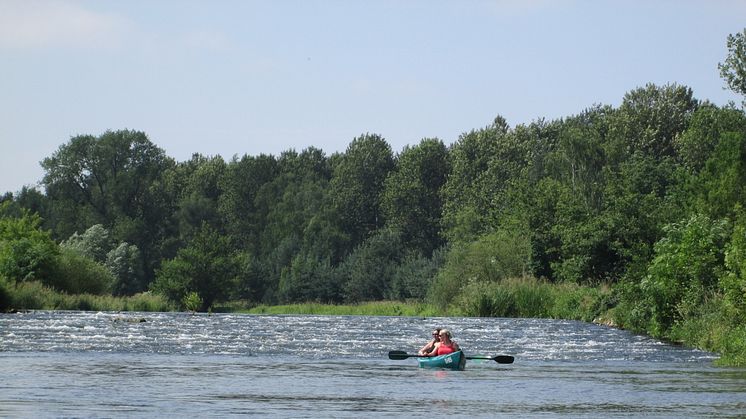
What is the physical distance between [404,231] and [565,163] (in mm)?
31784

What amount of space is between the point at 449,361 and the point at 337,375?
444 cm

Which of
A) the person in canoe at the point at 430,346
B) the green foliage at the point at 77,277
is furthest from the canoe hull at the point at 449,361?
the green foliage at the point at 77,277

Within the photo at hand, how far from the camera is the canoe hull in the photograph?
3706 cm

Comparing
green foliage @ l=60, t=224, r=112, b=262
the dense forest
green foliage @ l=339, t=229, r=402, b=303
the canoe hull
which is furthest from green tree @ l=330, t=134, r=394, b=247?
the canoe hull

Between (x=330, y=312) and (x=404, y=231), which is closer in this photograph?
(x=330, y=312)

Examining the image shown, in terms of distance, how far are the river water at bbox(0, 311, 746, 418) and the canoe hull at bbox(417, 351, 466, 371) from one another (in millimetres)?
367

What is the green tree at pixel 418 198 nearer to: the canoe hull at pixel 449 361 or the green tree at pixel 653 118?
the green tree at pixel 653 118

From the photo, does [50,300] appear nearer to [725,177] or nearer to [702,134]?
[725,177]

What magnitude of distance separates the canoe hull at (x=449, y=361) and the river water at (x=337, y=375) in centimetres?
37

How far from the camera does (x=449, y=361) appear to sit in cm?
3731

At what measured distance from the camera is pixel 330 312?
94562 millimetres

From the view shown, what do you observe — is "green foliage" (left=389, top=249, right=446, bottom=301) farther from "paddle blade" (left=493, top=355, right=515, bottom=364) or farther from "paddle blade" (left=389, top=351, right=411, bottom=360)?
"paddle blade" (left=493, top=355, right=515, bottom=364)

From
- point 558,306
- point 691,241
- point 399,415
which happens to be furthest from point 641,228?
point 399,415

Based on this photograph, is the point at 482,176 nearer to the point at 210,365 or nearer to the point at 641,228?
the point at 641,228
